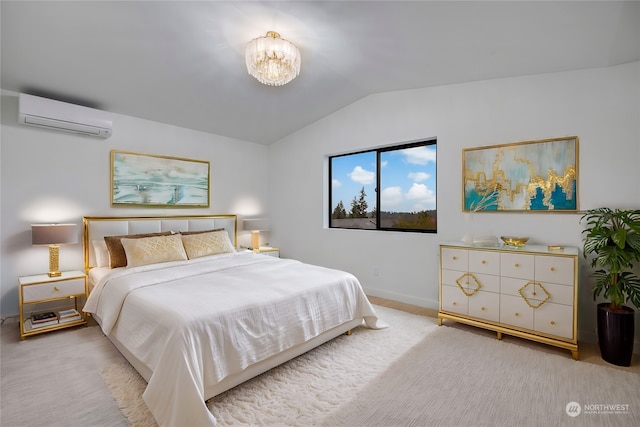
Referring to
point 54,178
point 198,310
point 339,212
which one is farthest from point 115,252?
point 339,212

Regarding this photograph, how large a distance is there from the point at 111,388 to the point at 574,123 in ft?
14.4

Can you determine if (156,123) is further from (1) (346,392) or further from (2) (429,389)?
(2) (429,389)

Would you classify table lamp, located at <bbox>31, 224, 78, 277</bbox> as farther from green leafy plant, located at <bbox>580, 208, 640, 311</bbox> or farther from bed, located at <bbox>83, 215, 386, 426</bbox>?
green leafy plant, located at <bbox>580, 208, 640, 311</bbox>

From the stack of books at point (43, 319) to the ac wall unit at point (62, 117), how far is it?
1946 millimetres

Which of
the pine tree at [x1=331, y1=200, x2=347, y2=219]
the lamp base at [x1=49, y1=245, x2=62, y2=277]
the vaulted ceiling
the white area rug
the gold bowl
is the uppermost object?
the vaulted ceiling

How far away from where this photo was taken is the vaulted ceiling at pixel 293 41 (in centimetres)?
223

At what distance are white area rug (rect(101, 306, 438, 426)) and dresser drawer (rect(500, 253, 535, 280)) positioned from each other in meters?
1.01

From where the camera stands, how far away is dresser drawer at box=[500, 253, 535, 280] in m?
2.67

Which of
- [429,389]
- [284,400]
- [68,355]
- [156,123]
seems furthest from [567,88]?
[68,355]

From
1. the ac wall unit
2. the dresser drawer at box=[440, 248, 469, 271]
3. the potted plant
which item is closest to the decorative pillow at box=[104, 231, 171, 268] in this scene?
the ac wall unit

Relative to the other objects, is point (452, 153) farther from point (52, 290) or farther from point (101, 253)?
point (52, 290)

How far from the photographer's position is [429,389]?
207 centimetres

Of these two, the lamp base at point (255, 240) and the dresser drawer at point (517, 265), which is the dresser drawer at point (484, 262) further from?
the lamp base at point (255, 240)

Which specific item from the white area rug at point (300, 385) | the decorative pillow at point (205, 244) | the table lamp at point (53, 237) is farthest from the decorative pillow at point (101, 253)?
the white area rug at point (300, 385)
